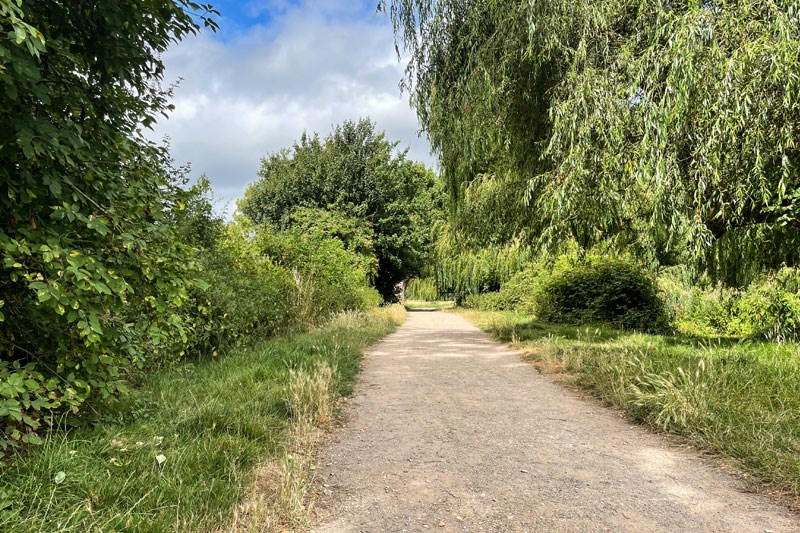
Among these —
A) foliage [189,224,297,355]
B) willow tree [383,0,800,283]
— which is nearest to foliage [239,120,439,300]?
foliage [189,224,297,355]

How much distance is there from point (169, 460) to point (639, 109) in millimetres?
6552

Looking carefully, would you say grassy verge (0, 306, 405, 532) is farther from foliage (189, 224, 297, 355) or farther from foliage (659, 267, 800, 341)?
foliage (659, 267, 800, 341)

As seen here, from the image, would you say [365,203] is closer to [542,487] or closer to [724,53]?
[724,53]

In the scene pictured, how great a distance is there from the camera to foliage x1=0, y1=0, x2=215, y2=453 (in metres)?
2.38

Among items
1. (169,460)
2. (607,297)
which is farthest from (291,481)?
(607,297)

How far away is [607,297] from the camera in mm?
12953

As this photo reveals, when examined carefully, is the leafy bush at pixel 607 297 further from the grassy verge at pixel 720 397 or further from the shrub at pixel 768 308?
the grassy verge at pixel 720 397

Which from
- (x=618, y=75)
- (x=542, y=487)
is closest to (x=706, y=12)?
(x=618, y=75)

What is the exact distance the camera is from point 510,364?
310 inches

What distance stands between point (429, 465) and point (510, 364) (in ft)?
15.6

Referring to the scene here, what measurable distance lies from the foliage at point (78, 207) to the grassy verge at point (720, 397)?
412cm

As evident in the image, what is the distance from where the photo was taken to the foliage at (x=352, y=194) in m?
22.0

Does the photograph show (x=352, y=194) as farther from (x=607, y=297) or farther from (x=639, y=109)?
(x=639, y=109)

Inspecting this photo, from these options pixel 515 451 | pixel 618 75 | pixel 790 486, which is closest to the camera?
pixel 790 486
